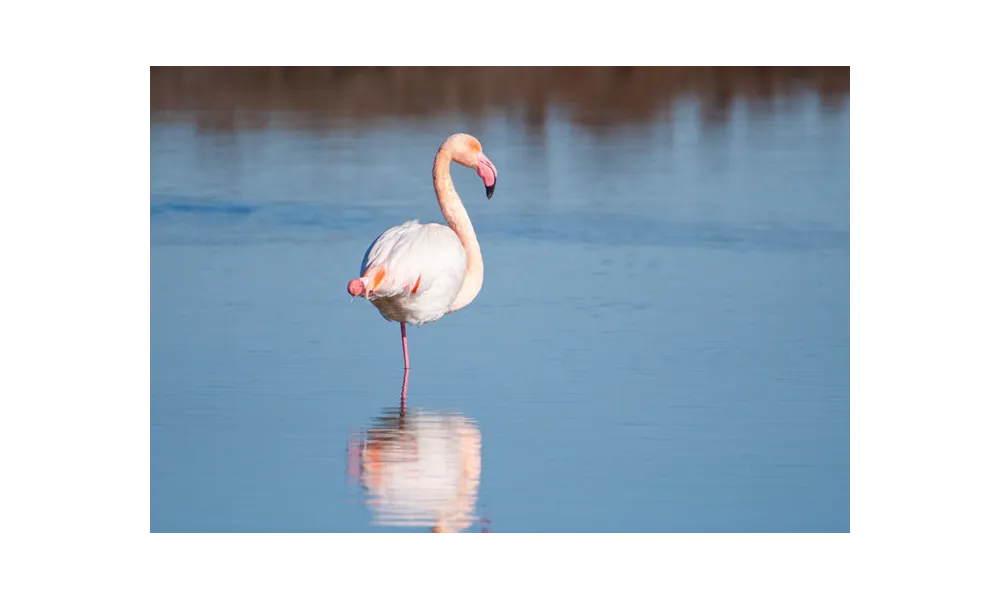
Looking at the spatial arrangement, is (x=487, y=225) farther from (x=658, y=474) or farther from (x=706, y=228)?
(x=658, y=474)

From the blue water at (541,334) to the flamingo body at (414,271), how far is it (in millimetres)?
289

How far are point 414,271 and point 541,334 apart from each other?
104 cm

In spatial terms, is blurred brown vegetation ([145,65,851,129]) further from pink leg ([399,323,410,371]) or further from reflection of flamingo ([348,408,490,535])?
reflection of flamingo ([348,408,490,535])

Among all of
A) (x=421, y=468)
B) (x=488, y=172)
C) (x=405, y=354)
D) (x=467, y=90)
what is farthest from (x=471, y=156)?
(x=467, y=90)

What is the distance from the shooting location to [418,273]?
7.45 meters

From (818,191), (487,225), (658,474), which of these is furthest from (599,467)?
(818,191)

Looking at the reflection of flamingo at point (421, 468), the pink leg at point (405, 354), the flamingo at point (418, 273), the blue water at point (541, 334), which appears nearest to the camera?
the reflection of flamingo at point (421, 468)

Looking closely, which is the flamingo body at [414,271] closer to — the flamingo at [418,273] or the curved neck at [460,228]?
the flamingo at [418,273]

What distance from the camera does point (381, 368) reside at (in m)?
7.67

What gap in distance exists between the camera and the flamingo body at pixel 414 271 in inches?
290

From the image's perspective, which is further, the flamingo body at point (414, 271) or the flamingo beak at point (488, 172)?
the flamingo beak at point (488, 172)

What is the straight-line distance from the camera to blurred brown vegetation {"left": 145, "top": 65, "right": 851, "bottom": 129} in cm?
1565

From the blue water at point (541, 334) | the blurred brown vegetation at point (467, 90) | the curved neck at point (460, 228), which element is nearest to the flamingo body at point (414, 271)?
the curved neck at point (460, 228)

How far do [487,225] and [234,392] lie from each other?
3.96 m
